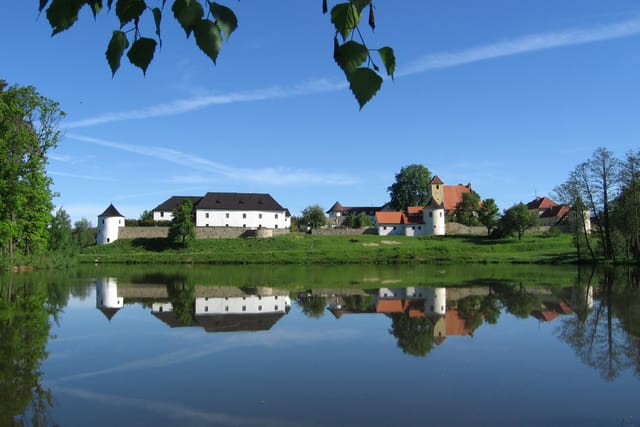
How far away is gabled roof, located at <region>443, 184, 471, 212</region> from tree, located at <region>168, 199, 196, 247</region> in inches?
1908

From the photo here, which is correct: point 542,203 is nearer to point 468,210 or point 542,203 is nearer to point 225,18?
point 468,210

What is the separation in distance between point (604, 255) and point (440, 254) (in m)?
16.0

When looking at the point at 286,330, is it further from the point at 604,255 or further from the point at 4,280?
the point at 604,255

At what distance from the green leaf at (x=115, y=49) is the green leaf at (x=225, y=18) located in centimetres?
50

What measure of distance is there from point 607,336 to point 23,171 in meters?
35.0

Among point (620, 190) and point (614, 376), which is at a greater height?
point (620, 190)

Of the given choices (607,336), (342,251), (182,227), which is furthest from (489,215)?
(607,336)

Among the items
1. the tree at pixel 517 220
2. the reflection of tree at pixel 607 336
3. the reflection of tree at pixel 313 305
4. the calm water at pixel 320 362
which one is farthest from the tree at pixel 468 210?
the reflection of tree at pixel 313 305

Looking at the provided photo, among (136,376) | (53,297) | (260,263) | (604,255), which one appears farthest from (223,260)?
(136,376)

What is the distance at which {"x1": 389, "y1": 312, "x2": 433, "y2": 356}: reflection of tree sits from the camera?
12.0 meters

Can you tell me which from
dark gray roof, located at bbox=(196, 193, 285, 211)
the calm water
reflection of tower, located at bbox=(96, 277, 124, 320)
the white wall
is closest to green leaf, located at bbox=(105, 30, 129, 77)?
the calm water

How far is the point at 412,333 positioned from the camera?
13.9 metres

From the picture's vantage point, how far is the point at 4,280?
94.6ft

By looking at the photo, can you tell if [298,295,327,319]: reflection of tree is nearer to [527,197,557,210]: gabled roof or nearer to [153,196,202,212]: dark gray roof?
[153,196,202,212]: dark gray roof
